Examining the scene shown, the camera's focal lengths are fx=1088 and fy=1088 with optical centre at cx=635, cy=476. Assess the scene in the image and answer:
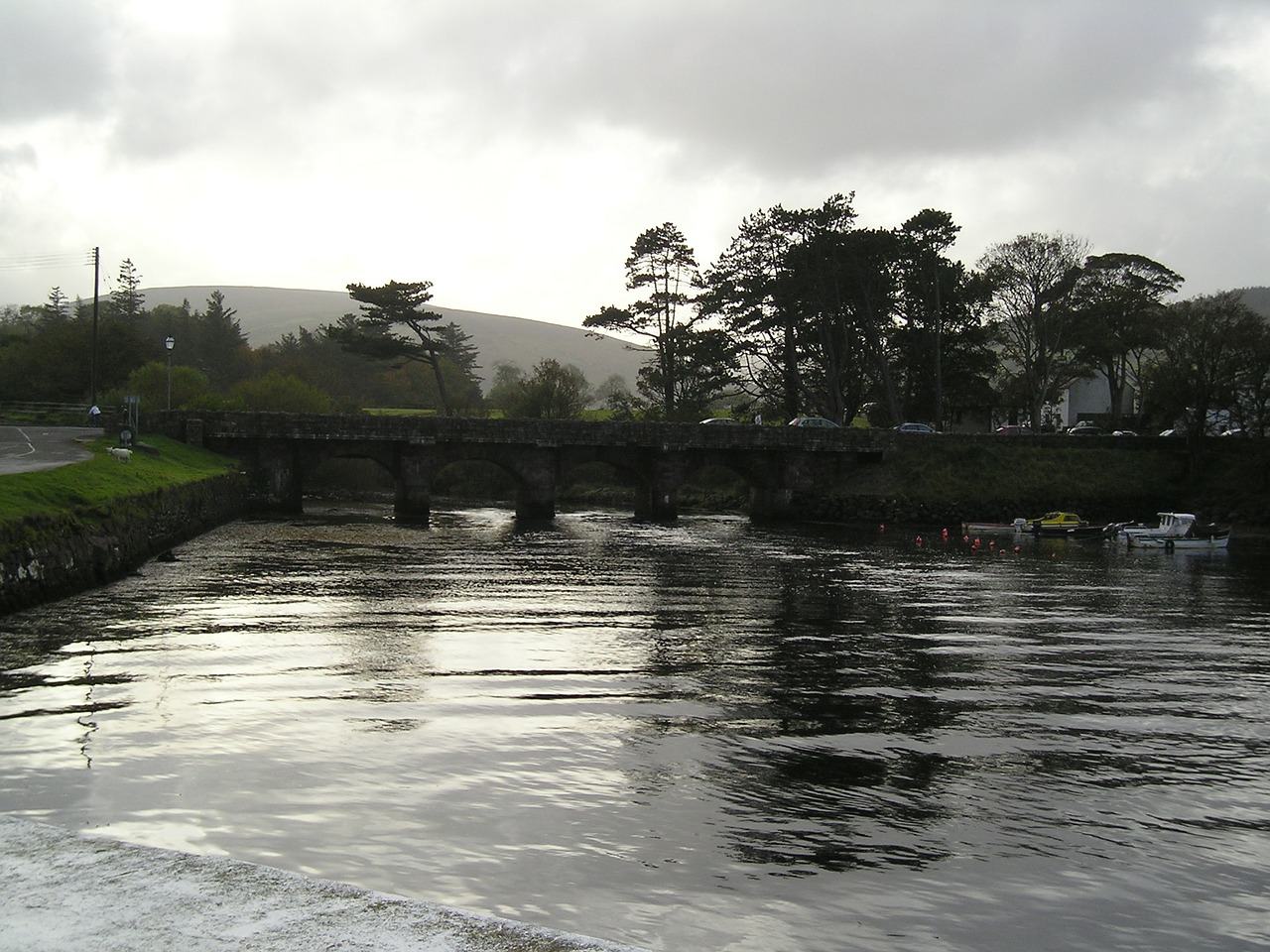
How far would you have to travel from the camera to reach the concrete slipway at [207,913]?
6.73 metres

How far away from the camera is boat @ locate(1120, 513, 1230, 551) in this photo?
173ft

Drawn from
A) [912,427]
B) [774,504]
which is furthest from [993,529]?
[912,427]

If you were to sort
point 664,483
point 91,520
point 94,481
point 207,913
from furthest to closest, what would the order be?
point 664,483
point 94,481
point 91,520
point 207,913

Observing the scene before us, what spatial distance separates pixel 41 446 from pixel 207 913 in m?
44.4

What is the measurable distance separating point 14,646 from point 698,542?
3469cm

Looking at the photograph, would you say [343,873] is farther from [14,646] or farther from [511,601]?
[511,601]

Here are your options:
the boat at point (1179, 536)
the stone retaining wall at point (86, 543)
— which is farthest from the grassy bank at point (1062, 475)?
the stone retaining wall at point (86, 543)

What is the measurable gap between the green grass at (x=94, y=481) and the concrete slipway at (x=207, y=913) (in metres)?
16.6

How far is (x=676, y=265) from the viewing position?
87.0 meters

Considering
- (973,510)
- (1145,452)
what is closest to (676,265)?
(973,510)

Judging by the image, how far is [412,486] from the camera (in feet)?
205

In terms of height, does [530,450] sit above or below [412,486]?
above

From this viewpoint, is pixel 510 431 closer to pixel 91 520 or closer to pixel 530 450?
pixel 530 450

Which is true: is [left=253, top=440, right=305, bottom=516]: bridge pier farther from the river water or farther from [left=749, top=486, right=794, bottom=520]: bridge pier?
the river water
